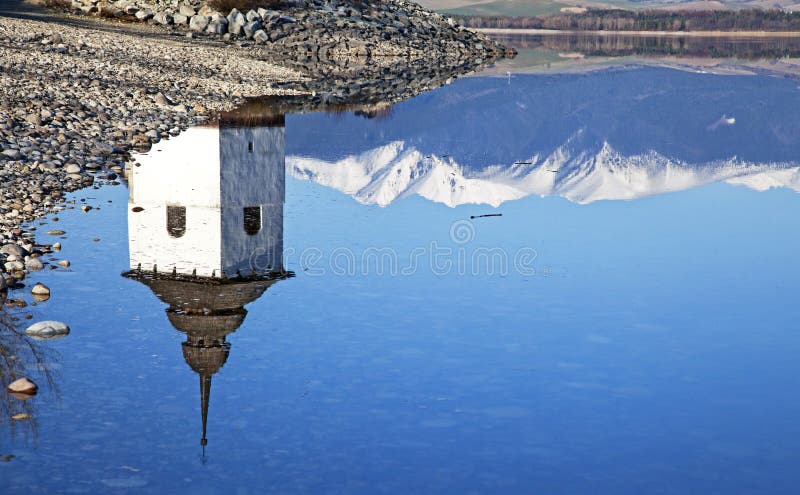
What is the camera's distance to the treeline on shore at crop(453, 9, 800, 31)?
143 m

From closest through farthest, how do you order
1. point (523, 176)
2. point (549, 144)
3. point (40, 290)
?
1. point (40, 290)
2. point (523, 176)
3. point (549, 144)

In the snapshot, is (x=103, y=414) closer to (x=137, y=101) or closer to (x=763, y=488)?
(x=763, y=488)

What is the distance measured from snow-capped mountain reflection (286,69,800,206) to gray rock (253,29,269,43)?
10.4 metres

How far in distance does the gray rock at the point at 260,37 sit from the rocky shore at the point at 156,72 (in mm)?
65

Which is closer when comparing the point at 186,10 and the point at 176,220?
the point at 176,220

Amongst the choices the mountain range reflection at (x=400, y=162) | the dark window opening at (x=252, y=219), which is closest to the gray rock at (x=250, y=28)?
the mountain range reflection at (x=400, y=162)

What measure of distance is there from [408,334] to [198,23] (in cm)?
4228

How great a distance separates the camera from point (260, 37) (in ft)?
167

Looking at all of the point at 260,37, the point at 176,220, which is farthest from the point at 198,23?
the point at 176,220

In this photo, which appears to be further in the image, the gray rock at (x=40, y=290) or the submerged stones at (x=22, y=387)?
the gray rock at (x=40, y=290)

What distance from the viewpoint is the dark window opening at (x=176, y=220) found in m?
16.4

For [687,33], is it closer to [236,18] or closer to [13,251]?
[236,18]

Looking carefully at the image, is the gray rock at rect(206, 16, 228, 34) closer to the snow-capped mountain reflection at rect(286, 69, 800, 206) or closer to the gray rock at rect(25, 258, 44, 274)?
the snow-capped mountain reflection at rect(286, 69, 800, 206)

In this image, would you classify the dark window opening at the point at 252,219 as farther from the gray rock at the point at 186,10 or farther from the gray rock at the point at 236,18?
the gray rock at the point at 186,10
